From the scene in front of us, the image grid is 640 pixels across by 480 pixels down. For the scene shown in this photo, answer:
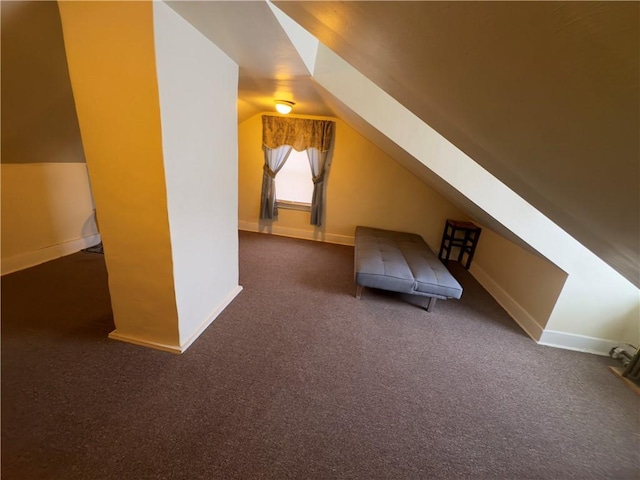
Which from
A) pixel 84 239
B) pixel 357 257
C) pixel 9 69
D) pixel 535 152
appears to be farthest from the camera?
pixel 84 239

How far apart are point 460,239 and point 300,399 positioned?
304cm

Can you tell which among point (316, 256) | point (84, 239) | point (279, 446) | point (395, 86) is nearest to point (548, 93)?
point (395, 86)

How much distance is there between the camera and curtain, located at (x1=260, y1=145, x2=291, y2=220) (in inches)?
152

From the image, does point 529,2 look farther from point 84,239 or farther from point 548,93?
point 84,239

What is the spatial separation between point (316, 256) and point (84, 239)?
8.81 ft

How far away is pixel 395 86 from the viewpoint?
125 centimetres

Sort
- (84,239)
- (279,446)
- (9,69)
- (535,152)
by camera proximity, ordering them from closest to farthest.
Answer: (535,152)
(279,446)
(9,69)
(84,239)

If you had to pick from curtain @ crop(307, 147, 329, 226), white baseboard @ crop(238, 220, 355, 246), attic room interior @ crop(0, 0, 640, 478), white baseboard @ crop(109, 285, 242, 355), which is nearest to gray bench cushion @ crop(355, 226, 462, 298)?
attic room interior @ crop(0, 0, 640, 478)

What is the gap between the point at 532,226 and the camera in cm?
205

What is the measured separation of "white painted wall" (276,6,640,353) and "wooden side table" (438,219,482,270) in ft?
4.54

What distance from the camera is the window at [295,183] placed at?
3.97 meters

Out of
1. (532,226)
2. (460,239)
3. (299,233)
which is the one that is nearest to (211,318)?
(299,233)

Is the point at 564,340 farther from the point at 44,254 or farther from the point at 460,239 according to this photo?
the point at 44,254

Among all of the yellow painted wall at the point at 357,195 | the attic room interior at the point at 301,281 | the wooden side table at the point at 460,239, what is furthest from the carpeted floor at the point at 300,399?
the yellow painted wall at the point at 357,195
